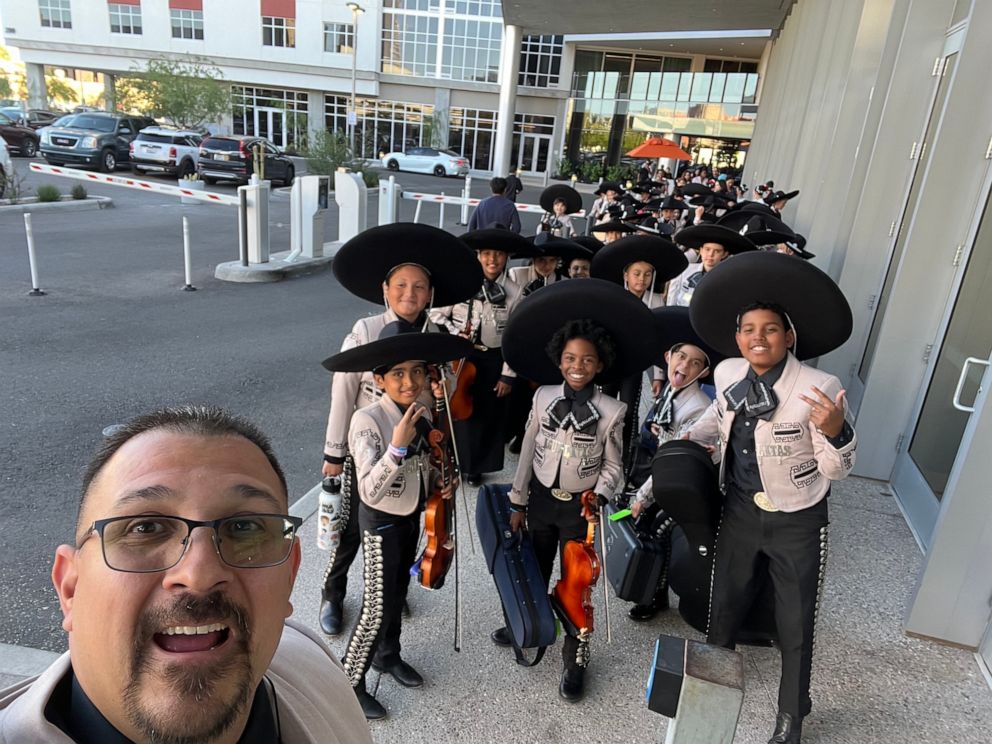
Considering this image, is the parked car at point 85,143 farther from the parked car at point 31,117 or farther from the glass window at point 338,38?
the glass window at point 338,38

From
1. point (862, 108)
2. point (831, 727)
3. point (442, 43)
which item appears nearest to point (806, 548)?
point (831, 727)

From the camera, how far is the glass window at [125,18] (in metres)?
42.2

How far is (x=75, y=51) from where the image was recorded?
43.1 m

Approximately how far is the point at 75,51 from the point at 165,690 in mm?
54793

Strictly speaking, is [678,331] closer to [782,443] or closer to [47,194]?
[782,443]

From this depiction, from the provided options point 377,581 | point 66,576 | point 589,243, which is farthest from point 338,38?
point 66,576

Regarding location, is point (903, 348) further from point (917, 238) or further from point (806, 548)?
point (806, 548)

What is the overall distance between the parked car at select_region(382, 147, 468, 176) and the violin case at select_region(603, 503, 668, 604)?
33.8 meters

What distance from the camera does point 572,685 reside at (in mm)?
3119

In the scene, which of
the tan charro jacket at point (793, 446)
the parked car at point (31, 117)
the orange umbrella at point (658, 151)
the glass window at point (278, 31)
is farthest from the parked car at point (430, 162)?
the tan charro jacket at point (793, 446)

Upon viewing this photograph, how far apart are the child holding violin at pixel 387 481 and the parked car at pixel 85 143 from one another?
75.2 feet

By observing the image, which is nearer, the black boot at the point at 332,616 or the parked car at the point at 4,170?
the black boot at the point at 332,616

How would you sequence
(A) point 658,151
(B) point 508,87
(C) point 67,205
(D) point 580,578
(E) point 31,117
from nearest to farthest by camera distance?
(D) point 580,578, (C) point 67,205, (A) point 658,151, (B) point 508,87, (E) point 31,117

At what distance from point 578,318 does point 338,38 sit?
1762 inches
